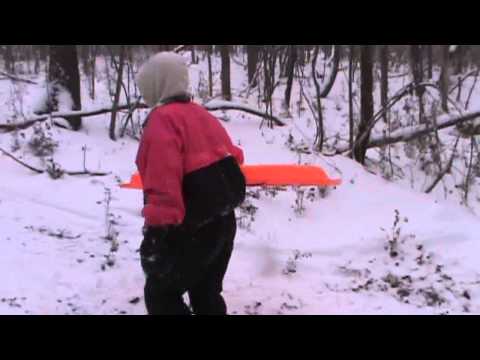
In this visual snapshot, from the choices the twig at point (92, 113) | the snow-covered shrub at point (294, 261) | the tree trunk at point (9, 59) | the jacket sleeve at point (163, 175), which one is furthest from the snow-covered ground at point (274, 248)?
the tree trunk at point (9, 59)

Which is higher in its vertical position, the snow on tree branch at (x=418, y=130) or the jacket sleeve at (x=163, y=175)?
the jacket sleeve at (x=163, y=175)

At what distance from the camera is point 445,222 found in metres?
5.41

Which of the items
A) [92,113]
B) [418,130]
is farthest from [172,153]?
[92,113]

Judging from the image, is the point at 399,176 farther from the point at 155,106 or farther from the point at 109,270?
the point at 155,106

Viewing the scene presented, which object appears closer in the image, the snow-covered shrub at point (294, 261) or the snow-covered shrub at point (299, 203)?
the snow-covered shrub at point (294, 261)

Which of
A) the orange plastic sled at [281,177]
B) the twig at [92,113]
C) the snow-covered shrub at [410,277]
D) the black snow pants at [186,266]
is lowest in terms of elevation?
the snow-covered shrub at [410,277]

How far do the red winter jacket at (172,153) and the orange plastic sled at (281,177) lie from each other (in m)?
1.19

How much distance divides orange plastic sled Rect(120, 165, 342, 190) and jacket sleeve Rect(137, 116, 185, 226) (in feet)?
4.11

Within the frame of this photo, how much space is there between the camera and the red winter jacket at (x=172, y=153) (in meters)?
2.81

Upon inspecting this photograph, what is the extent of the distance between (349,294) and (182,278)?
1.75m

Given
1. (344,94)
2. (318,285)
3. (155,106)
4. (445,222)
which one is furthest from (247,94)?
(155,106)

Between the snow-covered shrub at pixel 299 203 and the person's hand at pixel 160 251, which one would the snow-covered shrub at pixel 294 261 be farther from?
the person's hand at pixel 160 251

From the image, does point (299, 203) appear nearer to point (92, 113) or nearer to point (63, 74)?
point (92, 113)

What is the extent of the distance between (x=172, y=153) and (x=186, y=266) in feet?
1.98
